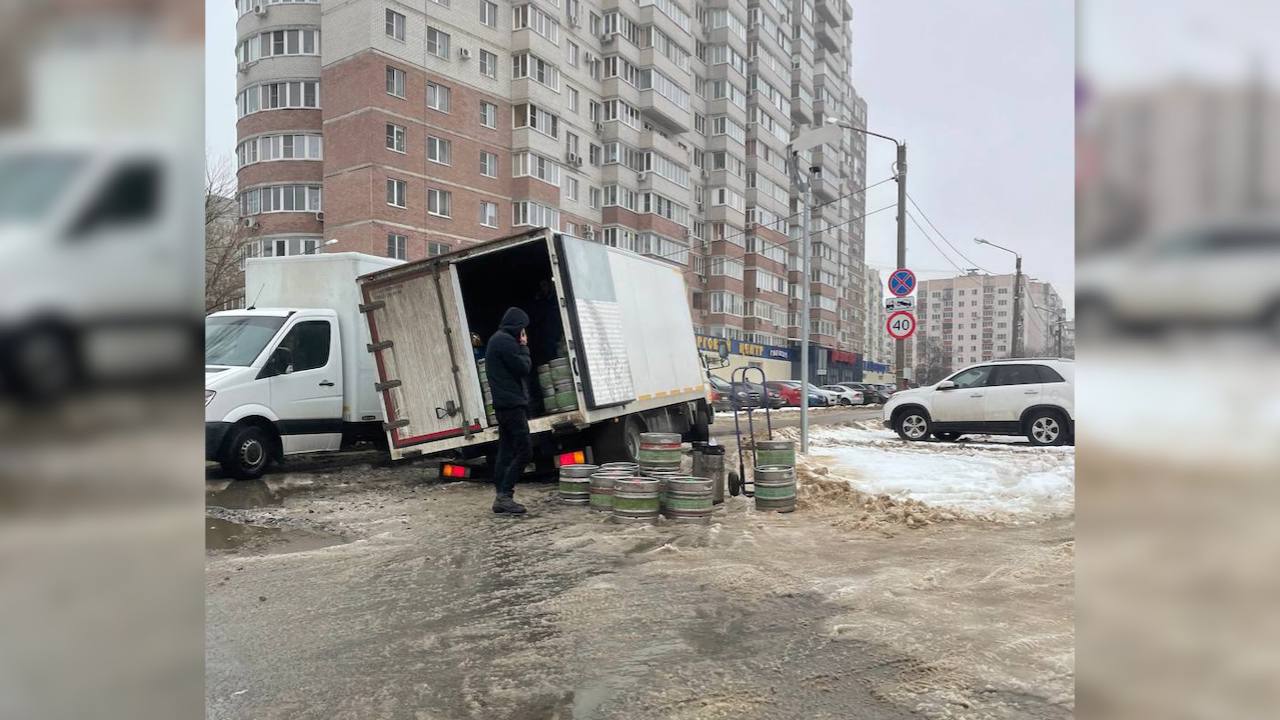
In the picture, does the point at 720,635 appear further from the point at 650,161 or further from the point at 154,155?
the point at 650,161

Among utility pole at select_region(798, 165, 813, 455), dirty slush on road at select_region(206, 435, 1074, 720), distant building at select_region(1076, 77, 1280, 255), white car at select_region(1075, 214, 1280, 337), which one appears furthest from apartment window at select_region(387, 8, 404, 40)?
white car at select_region(1075, 214, 1280, 337)

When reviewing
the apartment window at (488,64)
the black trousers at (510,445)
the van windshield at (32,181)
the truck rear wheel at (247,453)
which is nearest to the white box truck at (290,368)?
the truck rear wheel at (247,453)

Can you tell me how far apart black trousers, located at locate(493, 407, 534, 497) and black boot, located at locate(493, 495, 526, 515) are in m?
0.06

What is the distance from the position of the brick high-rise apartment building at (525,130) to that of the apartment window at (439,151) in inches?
3.9

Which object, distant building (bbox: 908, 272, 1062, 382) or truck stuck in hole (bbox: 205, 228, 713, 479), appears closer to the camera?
truck stuck in hole (bbox: 205, 228, 713, 479)

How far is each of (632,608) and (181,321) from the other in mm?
4260

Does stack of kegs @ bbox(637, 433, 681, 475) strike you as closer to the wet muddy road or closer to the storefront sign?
the wet muddy road

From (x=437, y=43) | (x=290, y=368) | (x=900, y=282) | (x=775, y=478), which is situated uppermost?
(x=437, y=43)

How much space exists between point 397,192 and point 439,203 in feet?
7.86

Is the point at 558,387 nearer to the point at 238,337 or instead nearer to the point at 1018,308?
the point at 238,337

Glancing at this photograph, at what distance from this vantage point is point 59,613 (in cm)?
A: 128

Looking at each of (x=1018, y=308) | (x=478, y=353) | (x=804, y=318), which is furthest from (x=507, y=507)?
(x=1018, y=308)

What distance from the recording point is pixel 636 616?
502 cm

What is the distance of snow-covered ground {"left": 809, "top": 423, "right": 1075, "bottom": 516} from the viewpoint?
9.30 m
